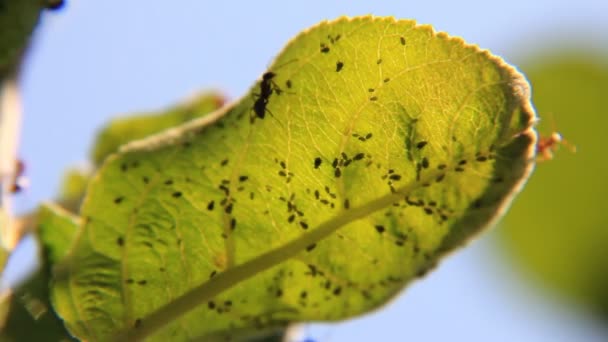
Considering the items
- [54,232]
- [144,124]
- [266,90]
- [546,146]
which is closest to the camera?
[266,90]

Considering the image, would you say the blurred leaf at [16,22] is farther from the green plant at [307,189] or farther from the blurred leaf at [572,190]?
the blurred leaf at [572,190]

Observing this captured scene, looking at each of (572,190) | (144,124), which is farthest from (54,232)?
(572,190)

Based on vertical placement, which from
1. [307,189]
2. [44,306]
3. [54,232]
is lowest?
[44,306]

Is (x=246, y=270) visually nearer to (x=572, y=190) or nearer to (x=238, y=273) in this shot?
(x=238, y=273)

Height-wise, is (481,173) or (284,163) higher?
(481,173)

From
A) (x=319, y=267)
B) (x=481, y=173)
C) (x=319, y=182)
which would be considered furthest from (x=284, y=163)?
(x=481, y=173)

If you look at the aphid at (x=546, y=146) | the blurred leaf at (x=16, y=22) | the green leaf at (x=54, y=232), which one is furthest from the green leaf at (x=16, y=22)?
the aphid at (x=546, y=146)

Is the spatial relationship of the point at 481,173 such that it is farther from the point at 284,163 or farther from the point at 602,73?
the point at 602,73
